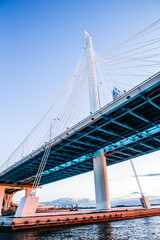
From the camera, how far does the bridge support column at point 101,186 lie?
2478cm

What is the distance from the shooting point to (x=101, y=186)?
25469 millimetres

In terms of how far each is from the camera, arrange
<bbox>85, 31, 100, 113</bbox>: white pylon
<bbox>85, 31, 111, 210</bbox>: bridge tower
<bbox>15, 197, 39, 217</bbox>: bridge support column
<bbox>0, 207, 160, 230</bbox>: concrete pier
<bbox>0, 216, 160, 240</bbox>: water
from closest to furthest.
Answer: <bbox>0, 216, 160, 240</bbox>: water
<bbox>0, 207, 160, 230</bbox>: concrete pier
<bbox>15, 197, 39, 217</bbox>: bridge support column
<bbox>85, 31, 100, 113</bbox>: white pylon
<bbox>85, 31, 111, 210</bbox>: bridge tower

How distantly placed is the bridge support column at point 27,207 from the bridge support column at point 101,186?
1113 centimetres

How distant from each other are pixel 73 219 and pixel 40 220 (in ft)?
12.4

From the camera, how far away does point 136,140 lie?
25891 millimetres

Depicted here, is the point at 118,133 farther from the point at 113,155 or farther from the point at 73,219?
the point at 73,219

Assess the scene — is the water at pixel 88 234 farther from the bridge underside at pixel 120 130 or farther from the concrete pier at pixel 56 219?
the bridge underside at pixel 120 130

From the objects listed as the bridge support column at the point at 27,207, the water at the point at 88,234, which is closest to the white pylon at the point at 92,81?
the bridge support column at the point at 27,207

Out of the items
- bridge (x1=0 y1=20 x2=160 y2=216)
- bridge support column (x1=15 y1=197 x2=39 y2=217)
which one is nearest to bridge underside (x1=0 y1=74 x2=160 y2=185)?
bridge (x1=0 y1=20 x2=160 y2=216)

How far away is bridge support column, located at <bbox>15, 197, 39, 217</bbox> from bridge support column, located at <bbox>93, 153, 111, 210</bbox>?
36.5ft

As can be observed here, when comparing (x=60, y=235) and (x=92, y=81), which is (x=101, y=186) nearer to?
(x=60, y=235)

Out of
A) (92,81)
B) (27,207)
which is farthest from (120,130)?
(27,207)

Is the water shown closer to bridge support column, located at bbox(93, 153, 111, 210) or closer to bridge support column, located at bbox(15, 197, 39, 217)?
bridge support column, located at bbox(15, 197, 39, 217)

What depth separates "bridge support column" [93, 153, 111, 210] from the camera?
24.8 meters
